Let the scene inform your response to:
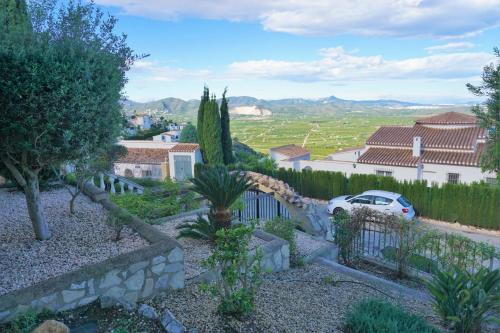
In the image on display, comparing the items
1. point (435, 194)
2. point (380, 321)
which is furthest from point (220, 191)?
point (435, 194)

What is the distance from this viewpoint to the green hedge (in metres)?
14.7

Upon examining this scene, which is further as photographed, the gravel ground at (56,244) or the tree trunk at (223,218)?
the tree trunk at (223,218)

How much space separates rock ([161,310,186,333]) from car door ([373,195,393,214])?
12.4m

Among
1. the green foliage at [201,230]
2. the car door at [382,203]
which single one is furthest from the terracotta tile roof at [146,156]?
the green foliage at [201,230]

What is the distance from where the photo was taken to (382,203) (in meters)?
14.4

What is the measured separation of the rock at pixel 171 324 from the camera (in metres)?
3.30

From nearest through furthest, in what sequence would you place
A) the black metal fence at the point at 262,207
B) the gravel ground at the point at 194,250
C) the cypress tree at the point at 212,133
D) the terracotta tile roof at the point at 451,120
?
the gravel ground at the point at 194,250, the black metal fence at the point at 262,207, the terracotta tile roof at the point at 451,120, the cypress tree at the point at 212,133

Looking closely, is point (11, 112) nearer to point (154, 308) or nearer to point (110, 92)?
point (110, 92)

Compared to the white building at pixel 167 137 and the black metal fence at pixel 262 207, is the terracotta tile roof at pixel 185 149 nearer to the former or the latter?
the white building at pixel 167 137

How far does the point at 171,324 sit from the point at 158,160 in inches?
988

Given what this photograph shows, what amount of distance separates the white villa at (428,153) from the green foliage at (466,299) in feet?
51.9

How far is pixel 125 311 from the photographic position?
11.9 ft

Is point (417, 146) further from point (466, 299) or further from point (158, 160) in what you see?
point (158, 160)

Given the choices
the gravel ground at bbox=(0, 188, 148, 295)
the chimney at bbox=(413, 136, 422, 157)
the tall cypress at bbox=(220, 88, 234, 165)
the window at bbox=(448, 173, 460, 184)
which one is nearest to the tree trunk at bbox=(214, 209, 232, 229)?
the gravel ground at bbox=(0, 188, 148, 295)
